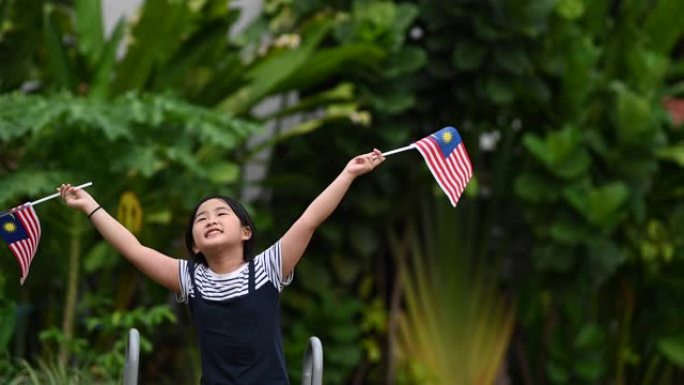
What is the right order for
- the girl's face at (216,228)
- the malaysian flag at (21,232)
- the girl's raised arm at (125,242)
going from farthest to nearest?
the malaysian flag at (21,232) → the girl's raised arm at (125,242) → the girl's face at (216,228)

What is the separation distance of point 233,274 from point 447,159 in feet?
2.56

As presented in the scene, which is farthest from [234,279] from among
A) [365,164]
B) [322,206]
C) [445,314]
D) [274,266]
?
[445,314]

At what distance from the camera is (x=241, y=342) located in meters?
4.39

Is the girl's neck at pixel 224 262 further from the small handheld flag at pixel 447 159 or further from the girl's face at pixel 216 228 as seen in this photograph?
the small handheld flag at pixel 447 159

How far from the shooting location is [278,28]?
8.88 meters

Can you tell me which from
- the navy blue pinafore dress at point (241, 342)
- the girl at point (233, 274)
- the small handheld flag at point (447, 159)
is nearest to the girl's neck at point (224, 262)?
the girl at point (233, 274)

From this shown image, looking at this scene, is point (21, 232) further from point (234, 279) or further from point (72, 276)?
point (72, 276)

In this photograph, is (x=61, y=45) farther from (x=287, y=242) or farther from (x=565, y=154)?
(x=287, y=242)

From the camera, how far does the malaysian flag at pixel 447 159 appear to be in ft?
15.5

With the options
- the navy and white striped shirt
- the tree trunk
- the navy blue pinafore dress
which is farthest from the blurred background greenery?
the navy blue pinafore dress

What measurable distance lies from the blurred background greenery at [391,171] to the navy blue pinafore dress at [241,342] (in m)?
2.85

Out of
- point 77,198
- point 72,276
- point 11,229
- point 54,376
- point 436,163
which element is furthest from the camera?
point 72,276

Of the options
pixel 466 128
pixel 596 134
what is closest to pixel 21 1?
pixel 466 128

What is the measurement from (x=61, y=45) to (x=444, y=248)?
2752mm
